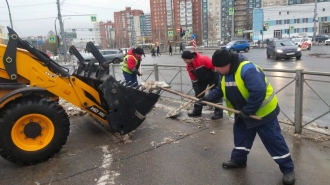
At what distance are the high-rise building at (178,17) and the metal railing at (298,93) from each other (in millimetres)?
53798

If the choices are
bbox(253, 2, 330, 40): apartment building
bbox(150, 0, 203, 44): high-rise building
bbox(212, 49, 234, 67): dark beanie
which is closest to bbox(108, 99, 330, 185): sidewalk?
bbox(212, 49, 234, 67): dark beanie

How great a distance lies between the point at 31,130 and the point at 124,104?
1295 millimetres

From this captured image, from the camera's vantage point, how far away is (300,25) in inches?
2852

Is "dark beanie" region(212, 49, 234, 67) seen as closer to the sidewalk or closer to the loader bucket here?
the sidewalk

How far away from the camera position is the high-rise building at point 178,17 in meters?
64.9

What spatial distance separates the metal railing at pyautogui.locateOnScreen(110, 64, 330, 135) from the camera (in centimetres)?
434

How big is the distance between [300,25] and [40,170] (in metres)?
80.5

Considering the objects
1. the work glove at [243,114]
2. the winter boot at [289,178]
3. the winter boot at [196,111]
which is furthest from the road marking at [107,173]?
the winter boot at [196,111]

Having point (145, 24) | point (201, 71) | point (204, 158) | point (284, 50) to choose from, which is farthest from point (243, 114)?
point (145, 24)

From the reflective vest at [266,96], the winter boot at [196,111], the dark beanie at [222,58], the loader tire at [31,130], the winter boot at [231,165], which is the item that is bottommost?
the winter boot at [231,165]

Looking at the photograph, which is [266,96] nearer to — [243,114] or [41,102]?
[243,114]

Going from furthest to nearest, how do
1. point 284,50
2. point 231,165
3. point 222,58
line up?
1. point 284,50
2. point 231,165
3. point 222,58

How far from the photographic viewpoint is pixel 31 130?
365cm

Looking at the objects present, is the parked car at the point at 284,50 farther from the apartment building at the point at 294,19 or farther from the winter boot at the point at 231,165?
the apartment building at the point at 294,19
